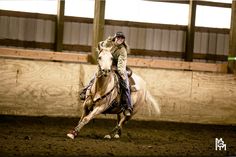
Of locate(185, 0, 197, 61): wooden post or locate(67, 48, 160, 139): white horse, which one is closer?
locate(67, 48, 160, 139): white horse

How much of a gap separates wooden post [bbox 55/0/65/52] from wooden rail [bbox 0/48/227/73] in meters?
1.57

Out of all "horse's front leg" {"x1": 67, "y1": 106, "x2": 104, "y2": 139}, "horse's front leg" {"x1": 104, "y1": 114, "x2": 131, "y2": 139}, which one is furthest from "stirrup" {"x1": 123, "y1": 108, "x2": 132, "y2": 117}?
"horse's front leg" {"x1": 67, "y1": 106, "x2": 104, "y2": 139}

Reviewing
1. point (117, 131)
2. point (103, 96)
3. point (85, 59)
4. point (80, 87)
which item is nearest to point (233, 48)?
point (85, 59)

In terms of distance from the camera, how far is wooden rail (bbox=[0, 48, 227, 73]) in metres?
13.2

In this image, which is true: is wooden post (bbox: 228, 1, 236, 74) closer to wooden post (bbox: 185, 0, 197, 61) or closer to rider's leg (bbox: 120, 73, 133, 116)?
wooden post (bbox: 185, 0, 197, 61)

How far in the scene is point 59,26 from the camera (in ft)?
50.1

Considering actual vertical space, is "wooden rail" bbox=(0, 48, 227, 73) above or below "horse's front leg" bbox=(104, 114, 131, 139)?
above

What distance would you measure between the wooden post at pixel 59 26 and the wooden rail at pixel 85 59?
5.14ft

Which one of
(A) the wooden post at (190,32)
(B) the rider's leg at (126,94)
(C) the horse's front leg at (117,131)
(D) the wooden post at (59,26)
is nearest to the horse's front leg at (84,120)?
(C) the horse's front leg at (117,131)

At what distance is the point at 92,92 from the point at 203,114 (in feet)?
15.9

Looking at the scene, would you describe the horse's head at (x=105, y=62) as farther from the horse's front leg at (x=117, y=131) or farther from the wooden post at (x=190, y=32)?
the wooden post at (x=190, y=32)

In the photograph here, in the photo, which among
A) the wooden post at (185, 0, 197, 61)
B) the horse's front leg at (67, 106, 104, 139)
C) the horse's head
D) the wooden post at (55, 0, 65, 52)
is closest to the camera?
the horse's head

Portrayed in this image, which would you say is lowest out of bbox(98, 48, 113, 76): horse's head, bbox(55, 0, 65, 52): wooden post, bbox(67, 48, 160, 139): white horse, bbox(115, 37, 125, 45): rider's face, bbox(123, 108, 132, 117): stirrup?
bbox(123, 108, 132, 117): stirrup

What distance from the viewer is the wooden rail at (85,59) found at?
13.2 m
